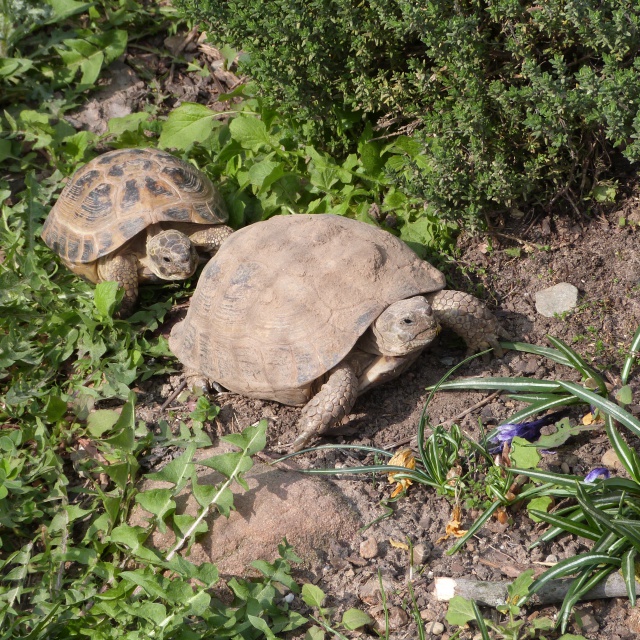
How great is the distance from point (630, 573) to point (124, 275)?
3542 millimetres

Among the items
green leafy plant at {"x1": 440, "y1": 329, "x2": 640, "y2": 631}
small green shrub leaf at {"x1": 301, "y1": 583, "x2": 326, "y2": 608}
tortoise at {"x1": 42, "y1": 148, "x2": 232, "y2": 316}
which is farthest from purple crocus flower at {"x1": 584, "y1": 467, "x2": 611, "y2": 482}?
tortoise at {"x1": 42, "y1": 148, "x2": 232, "y2": 316}

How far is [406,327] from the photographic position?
4004mm

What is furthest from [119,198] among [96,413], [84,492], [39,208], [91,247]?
[84,492]

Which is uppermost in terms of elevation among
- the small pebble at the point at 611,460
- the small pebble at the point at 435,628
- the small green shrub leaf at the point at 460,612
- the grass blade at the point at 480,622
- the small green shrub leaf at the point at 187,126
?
the small green shrub leaf at the point at 187,126

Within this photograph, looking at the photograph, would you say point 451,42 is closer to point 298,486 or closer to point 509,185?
point 509,185

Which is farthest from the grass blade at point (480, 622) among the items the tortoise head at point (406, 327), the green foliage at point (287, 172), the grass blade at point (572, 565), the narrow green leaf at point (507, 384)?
the green foliage at point (287, 172)

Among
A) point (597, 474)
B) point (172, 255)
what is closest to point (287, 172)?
point (172, 255)

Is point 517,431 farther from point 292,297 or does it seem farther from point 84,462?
point 84,462

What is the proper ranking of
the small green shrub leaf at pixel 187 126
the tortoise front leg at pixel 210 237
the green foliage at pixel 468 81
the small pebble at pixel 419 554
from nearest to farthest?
the small pebble at pixel 419 554 → the green foliage at pixel 468 81 → the tortoise front leg at pixel 210 237 → the small green shrub leaf at pixel 187 126

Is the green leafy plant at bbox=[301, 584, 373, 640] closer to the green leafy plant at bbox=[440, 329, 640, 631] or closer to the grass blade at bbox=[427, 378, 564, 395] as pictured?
the green leafy plant at bbox=[440, 329, 640, 631]

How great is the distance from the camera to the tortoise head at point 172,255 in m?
5.04

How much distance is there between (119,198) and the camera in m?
5.23

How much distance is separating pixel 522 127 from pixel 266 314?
5.97 feet

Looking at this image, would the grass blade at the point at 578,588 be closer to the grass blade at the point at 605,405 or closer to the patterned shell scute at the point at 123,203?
the grass blade at the point at 605,405
